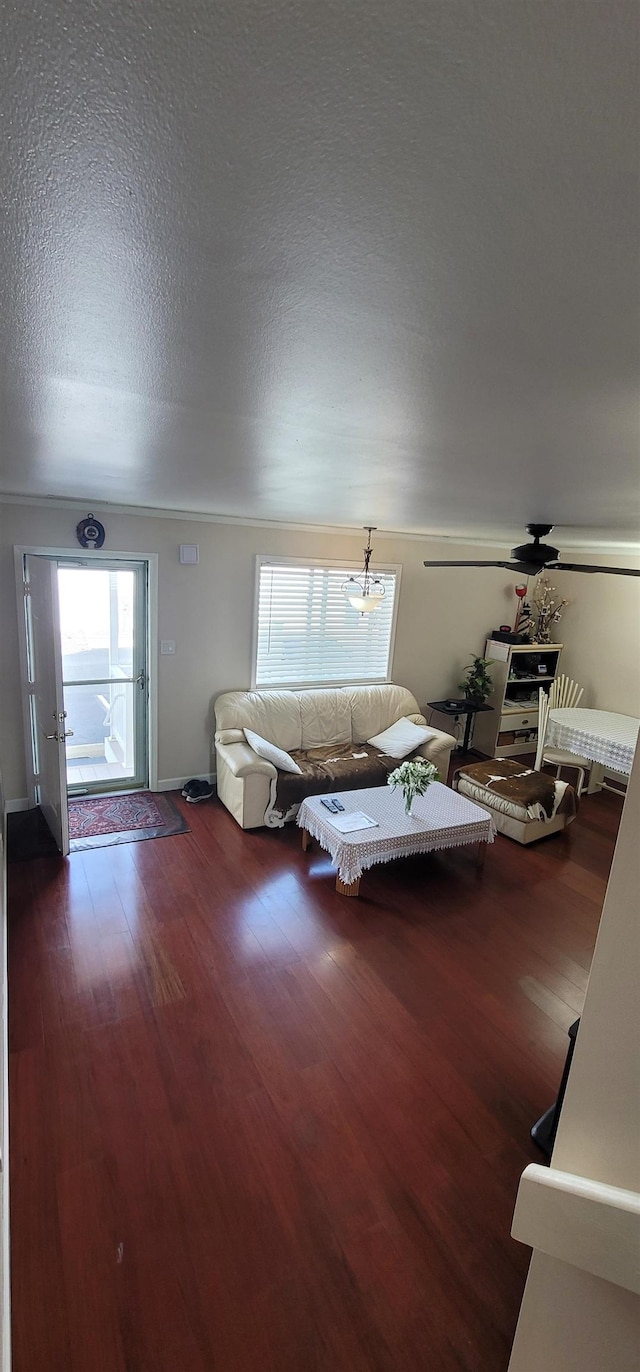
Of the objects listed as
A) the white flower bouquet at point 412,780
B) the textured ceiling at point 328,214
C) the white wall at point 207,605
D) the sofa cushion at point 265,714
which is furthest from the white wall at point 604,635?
the textured ceiling at point 328,214

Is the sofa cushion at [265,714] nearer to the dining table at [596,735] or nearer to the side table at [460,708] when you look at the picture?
the side table at [460,708]

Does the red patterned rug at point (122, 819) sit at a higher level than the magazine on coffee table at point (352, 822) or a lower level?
lower

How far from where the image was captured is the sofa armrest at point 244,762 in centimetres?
405

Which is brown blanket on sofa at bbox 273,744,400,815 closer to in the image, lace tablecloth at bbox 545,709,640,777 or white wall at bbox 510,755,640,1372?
lace tablecloth at bbox 545,709,640,777

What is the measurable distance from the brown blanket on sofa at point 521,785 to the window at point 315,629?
1471 mm

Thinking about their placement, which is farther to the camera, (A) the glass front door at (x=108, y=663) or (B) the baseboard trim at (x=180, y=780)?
(B) the baseboard trim at (x=180, y=780)

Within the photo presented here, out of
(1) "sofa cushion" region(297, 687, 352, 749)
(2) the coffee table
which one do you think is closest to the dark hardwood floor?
(2) the coffee table

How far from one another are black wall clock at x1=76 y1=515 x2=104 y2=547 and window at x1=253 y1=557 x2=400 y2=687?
1271 millimetres

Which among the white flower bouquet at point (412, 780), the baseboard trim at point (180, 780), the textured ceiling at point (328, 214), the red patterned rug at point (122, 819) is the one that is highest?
the textured ceiling at point (328, 214)

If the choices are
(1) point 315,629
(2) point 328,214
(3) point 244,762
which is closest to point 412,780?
(3) point 244,762

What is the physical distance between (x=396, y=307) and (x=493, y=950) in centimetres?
317

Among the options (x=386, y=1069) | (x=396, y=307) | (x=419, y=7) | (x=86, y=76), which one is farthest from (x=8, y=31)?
(x=386, y=1069)

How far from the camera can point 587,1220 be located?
741 mm

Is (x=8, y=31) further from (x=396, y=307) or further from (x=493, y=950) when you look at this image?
(x=493, y=950)
